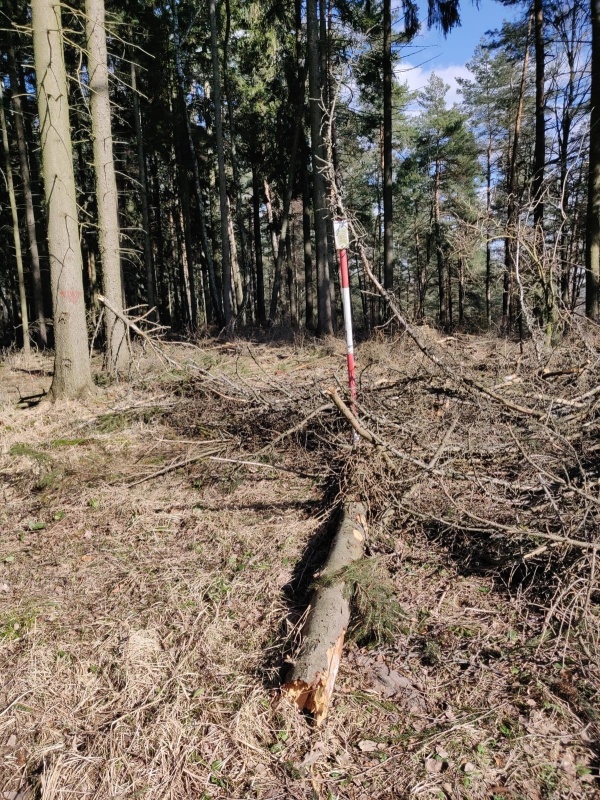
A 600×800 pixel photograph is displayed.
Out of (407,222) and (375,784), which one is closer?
(375,784)

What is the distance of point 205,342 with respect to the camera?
44.3 feet

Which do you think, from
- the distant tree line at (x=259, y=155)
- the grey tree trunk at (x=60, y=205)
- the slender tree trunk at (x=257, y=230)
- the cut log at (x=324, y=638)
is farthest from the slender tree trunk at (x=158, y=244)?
the cut log at (x=324, y=638)

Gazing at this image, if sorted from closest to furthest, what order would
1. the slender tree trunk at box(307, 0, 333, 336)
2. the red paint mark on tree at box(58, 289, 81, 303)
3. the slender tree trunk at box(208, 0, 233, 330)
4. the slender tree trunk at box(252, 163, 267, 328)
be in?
the red paint mark on tree at box(58, 289, 81, 303), the slender tree trunk at box(307, 0, 333, 336), the slender tree trunk at box(208, 0, 233, 330), the slender tree trunk at box(252, 163, 267, 328)

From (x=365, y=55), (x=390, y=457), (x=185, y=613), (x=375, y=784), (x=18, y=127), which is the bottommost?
(x=375, y=784)

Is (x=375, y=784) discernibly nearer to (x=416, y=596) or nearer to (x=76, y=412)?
(x=416, y=596)

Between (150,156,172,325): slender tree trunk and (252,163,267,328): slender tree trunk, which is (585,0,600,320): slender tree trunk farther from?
(150,156,172,325): slender tree trunk

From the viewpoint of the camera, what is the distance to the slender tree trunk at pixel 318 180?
12.4m

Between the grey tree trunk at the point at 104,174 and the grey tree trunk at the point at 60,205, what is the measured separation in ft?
2.44

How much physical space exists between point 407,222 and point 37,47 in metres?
28.1

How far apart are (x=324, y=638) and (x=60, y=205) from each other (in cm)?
717

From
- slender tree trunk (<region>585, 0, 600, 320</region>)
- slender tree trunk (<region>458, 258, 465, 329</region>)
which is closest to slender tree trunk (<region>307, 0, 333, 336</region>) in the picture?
slender tree trunk (<region>458, 258, 465, 329</region>)

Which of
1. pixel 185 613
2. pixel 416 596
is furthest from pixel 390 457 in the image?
pixel 185 613

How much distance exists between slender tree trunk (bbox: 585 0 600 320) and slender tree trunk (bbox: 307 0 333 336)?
5.53 metres

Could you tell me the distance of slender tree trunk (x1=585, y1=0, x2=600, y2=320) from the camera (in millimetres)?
10258
